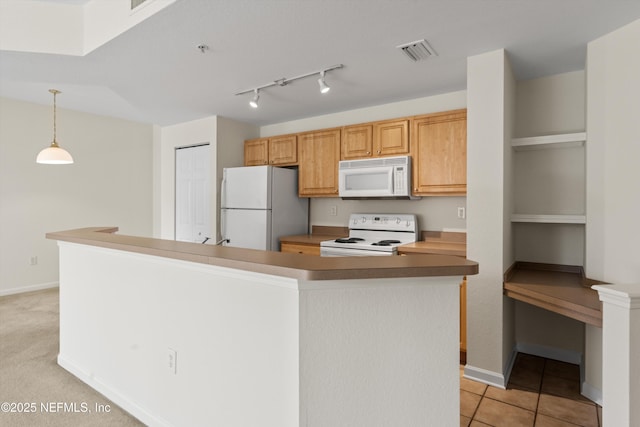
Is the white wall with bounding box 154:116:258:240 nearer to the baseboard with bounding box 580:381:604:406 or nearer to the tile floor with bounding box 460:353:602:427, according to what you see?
the tile floor with bounding box 460:353:602:427

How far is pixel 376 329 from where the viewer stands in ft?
4.31

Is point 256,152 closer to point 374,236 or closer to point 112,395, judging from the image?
point 374,236

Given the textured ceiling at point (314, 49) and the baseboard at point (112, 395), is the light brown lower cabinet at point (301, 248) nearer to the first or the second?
the textured ceiling at point (314, 49)

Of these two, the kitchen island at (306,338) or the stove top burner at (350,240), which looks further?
the stove top burner at (350,240)

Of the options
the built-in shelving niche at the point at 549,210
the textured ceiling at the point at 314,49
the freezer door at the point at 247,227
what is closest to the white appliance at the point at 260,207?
the freezer door at the point at 247,227

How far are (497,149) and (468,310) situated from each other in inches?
46.9

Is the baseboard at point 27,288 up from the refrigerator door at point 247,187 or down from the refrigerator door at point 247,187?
down

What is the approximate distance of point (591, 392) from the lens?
230cm

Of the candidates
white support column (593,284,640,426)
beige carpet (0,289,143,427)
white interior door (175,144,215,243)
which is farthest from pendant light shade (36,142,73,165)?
white support column (593,284,640,426)

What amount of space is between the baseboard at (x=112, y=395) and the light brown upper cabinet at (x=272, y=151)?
2829mm

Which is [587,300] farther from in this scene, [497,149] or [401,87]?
[401,87]

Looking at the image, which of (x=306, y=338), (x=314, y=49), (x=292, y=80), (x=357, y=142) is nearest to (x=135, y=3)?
(x=314, y=49)

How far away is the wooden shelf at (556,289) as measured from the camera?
1.96 metres

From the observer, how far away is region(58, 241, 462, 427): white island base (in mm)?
1281
